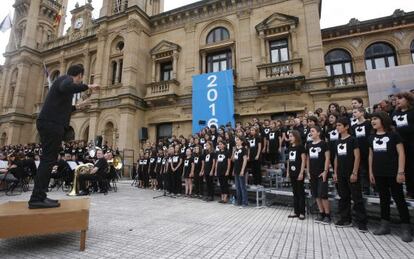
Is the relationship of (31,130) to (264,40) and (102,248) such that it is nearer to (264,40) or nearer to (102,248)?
(264,40)

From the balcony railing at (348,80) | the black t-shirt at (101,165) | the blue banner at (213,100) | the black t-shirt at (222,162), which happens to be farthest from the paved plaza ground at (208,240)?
the balcony railing at (348,80)

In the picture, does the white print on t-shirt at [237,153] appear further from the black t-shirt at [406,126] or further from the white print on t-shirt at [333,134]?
the black t-shirt at [406,126]

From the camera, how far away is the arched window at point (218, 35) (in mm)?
17784

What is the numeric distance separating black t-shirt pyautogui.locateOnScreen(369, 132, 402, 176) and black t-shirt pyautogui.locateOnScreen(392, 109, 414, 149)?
30.5 inches

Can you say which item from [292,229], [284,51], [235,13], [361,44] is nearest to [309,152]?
[292,229]

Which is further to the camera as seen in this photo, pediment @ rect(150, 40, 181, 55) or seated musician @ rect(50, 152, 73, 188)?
pediment @ rect(150, 40, 181, 55)

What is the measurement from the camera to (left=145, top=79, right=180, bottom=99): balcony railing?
17487mm

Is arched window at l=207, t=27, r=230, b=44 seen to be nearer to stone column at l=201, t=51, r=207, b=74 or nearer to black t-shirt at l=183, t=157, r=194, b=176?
stone column at l=201, t=51, r=207, b=74

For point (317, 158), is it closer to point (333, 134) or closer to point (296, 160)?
point (296, 160)

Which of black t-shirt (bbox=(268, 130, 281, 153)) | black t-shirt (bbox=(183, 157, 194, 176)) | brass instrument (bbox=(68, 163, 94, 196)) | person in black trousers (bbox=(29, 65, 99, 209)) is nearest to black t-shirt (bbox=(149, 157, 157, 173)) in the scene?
brass instrument (bbox=(68, 163, 94, 196))

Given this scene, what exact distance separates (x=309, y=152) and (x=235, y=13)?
Result: 48.9ft

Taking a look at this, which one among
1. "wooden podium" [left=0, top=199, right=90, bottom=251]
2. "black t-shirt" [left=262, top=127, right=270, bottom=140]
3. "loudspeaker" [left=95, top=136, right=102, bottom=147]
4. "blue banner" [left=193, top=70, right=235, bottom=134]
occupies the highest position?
"blue banner" [left=193, top=70, right=235, bottom=134]

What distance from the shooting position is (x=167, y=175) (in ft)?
31.8

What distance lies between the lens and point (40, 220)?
3.23 m
